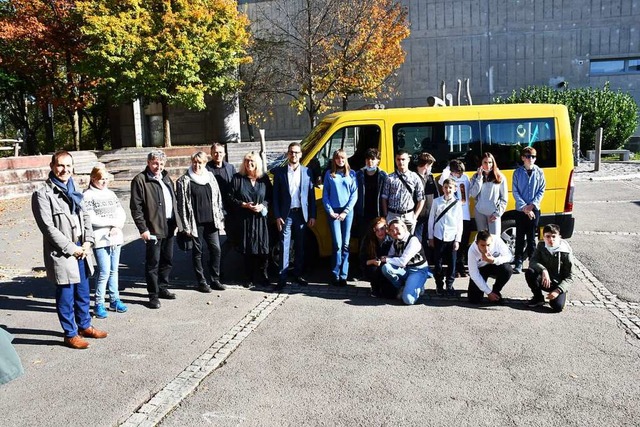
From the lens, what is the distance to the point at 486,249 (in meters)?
6.23

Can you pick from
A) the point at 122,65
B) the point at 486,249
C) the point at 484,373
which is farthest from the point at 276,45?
the point at 484,373

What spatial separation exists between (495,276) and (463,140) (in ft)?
7.14

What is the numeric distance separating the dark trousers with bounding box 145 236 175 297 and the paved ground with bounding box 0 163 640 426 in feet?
0.97

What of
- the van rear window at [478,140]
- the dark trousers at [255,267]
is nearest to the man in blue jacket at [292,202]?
the dark trousers at [255,267]

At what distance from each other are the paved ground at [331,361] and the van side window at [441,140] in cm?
185

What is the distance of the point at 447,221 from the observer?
22.3 feet

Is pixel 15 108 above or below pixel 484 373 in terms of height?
above

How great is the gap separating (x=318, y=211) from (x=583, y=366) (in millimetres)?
3839

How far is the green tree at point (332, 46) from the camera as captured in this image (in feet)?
64.3

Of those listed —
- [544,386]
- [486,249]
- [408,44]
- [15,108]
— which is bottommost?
[544,386]

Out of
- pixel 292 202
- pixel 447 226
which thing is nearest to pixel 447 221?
pixel 447 226

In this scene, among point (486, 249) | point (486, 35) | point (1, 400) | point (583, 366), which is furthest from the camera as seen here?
point (486, 35)

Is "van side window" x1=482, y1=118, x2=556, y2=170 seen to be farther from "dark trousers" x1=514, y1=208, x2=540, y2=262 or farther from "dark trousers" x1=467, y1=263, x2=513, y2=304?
"dark trousers" x1=467, y1=263, x2=513, y2=304

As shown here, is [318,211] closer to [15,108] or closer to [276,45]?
[276,45]
